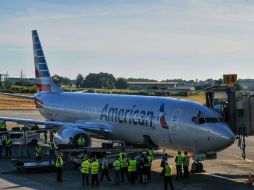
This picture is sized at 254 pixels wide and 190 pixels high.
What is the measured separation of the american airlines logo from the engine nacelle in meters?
2.44

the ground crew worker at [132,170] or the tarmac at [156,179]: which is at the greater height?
the ground crew worker at [132,170]

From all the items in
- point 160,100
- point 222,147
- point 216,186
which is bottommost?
point 216,186

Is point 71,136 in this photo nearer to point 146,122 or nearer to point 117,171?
point 146,122

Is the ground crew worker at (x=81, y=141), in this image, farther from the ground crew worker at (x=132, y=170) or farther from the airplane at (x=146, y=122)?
the ground crew worker at (x=132, y=170)

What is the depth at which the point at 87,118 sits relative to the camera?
34125 millimetres

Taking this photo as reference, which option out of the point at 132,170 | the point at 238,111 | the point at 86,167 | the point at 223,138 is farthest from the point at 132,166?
the point at 238,111

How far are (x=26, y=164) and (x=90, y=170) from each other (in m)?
4.53

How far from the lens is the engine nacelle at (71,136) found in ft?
91.8

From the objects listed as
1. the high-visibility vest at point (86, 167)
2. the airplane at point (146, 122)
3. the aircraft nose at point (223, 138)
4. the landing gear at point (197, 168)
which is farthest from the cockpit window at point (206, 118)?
the high-visibility vest at point (86, 167)

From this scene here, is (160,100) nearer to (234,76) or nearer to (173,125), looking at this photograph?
(173,125)

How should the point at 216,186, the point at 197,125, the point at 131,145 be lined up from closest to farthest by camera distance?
the point at 216,186, the point at 197,125, the point at 131,145

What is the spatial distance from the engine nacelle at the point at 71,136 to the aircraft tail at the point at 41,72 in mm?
15089

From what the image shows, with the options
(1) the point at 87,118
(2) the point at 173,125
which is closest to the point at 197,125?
(2) the point at 173,125

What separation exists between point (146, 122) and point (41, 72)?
66.0ft
